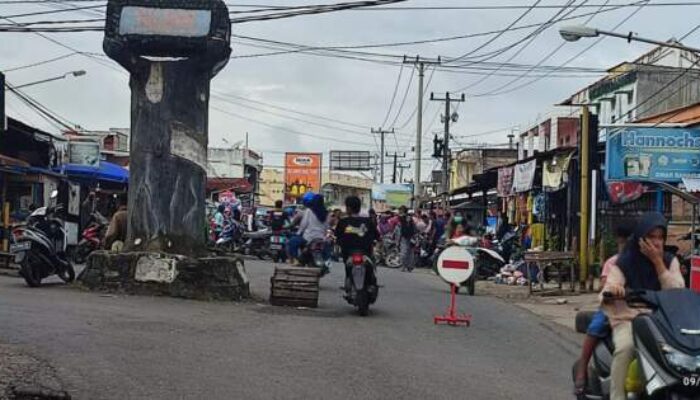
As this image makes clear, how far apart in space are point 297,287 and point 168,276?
2128 mm

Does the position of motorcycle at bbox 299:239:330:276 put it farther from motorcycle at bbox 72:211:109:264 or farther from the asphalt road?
motorcycle at bbox 72:211:109:264

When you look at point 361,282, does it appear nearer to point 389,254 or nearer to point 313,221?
point 313,221

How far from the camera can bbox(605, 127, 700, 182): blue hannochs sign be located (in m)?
19.0

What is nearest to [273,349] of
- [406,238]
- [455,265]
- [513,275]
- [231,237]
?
[455,265]

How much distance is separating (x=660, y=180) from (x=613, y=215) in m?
3.16

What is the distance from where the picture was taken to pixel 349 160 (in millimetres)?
Result: 89375

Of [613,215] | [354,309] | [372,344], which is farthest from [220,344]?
[613,215]

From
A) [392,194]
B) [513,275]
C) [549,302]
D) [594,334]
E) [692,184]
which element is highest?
[392,194]

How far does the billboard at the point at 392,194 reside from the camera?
7562 cm

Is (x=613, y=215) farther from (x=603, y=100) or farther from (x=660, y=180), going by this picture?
(x=603, y=100)

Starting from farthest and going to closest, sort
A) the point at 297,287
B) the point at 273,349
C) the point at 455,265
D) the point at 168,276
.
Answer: the point at 168,276
the point at 297,287
the point at 455,265
the point at 273,349

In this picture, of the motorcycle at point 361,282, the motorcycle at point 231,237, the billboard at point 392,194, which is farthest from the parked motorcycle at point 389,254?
the billboard at point 392,194

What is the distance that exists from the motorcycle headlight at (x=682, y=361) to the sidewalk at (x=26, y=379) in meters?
4.41

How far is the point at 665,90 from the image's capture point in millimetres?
42156
